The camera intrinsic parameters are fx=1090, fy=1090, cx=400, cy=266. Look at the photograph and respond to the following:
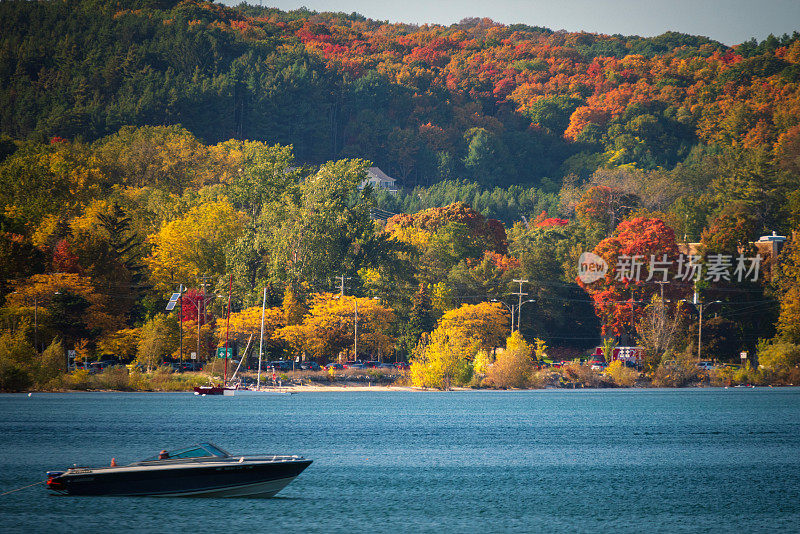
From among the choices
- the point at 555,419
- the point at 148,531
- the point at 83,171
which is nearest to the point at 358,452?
the point at 148,531

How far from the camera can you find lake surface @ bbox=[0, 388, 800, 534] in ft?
167

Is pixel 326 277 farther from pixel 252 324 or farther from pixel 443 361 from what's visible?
pixel 443 361

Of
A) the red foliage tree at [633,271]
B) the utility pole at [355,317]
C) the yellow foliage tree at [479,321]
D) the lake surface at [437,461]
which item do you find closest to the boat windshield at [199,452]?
the lake surface at [437,461]

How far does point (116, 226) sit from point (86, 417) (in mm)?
54239

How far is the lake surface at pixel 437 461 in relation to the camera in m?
51.0

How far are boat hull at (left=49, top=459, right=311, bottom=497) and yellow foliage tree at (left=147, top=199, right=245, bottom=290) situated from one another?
333ft

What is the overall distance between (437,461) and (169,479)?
2773 centimetres

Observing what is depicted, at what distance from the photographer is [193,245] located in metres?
154

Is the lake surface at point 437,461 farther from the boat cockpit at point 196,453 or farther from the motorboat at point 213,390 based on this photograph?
the boat cockpit at point 196,453

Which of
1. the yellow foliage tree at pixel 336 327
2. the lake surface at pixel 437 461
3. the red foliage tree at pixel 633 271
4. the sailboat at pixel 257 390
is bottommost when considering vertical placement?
the lake surface at pixel 437 461

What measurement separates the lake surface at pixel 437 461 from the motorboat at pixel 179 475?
1.66 m

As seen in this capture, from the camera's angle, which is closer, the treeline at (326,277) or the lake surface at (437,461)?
the lake surface at (437,461)

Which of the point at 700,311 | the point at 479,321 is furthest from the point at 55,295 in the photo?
the point at 700,311

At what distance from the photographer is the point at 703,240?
159000 millimetres
